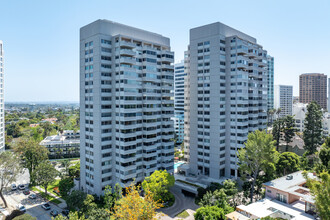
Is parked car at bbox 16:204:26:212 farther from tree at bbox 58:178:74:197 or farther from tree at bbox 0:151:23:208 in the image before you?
tree at bbox 58:178:74:197

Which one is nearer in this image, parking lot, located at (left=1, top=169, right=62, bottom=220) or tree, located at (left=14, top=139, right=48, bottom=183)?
parking lot, located at (left=1, top=169, right=62, bottom=220)

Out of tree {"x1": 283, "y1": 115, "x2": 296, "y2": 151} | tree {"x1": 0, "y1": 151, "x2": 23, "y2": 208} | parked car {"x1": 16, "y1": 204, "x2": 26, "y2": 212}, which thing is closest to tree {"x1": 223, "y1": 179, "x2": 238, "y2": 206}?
parked car {"x1": 16, "y1": 204, "x2": 26, "y2": 212}

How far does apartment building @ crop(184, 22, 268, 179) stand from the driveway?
10904 mm

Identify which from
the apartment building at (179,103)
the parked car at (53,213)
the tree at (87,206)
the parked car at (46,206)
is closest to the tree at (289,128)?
the apartment building at (179,103)

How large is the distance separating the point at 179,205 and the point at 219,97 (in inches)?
1217

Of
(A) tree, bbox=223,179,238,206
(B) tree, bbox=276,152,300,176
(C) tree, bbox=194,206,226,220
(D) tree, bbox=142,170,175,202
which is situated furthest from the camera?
(B) tree, bbox=276,152,300,176

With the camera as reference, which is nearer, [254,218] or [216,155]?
[254,218]

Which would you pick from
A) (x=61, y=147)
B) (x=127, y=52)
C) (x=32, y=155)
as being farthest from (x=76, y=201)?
(x=61, y=147)

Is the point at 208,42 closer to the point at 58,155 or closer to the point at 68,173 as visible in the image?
the point at 68,173

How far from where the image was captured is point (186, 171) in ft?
230

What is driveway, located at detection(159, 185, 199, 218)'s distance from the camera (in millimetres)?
50312

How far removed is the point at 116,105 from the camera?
56.2 meters

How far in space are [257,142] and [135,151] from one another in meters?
28.6

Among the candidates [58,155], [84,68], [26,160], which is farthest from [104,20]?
[58,155]
